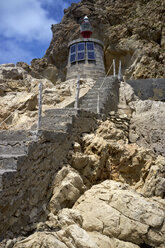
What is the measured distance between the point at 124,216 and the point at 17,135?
341cm

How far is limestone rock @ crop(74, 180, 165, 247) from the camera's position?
5.29 m

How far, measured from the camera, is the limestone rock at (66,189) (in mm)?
5559

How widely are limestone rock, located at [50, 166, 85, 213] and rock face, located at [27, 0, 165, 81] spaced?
48.4ft

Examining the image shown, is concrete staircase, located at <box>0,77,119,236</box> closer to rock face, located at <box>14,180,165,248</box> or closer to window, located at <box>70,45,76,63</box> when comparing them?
rock face, located at <box>14,180,165,248</box>

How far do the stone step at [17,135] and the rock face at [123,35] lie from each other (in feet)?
50.2

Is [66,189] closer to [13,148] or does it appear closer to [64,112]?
[13,148]

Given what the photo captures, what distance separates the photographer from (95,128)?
8.03m

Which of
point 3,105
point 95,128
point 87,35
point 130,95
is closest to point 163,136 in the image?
point 95,128

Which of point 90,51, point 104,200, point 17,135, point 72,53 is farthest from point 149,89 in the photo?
point 17,135

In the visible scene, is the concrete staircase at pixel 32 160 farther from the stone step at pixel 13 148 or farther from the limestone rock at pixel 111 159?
the limestone rock at pixel 111 159

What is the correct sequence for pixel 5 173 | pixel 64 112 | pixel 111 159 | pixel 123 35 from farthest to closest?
pixel 123 35, pixel 64 112, pixel 111 159, pixel 5 173

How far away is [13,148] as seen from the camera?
5.10 meters

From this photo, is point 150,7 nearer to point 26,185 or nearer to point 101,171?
point 101,171

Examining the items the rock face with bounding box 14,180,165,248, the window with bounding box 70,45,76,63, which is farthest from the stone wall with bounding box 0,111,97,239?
the window with bounding box 70,45,76,63
